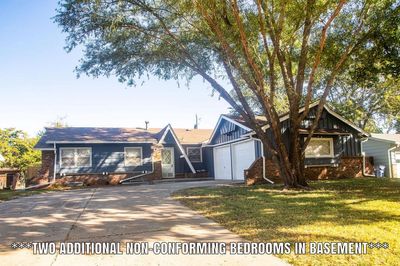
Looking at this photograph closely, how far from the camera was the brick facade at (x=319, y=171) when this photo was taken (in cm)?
1780

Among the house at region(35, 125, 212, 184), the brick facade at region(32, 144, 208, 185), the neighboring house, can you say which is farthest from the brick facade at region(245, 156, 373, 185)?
the brick facade at region(32, 144, 208, 185)

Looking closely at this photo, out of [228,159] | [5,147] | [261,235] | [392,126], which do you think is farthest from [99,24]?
[392,126]

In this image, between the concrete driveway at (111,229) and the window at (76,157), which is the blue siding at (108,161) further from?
the concrete driveway at (111,229)

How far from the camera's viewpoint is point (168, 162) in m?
26.1

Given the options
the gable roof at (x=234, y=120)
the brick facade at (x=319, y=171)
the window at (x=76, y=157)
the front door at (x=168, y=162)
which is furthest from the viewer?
the front door at (x=168, y=162)

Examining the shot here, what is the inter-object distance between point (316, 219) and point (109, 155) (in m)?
18.0

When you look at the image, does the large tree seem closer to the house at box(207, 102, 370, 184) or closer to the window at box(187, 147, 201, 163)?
the house at box(207, 102, 370, 184)

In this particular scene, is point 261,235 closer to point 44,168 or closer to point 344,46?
point 344,46

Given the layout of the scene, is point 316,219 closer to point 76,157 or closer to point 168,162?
point 76,157

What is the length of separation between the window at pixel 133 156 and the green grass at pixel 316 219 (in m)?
13.2

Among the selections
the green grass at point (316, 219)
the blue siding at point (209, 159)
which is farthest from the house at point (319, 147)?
the green grass at point (316, 219)

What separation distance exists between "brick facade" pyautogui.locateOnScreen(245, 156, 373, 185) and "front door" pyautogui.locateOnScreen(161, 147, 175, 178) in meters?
9.48

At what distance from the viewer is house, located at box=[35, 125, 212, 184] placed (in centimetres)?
2159

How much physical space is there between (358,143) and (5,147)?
106ft
